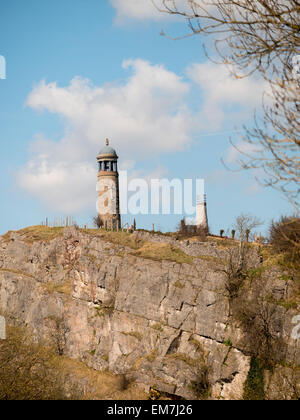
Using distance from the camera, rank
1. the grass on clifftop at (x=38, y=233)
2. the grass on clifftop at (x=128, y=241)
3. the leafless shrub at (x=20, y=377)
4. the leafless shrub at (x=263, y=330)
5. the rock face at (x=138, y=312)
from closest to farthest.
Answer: the leafless shrub at (x=20, y=377)
the leafless shrub at (x=263, y=330)
the rock face at (x=138, y=312)
the grass on clifftop at (x=128, y=241)
the grass on clifftop at (x=38, y=233)

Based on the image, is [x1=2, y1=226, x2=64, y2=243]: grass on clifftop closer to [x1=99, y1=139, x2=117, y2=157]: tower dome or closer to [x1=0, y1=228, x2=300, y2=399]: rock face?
[x1=0, y1=228, x2=300, y2=399]: rock face

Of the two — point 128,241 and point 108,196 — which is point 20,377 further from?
point 108,196

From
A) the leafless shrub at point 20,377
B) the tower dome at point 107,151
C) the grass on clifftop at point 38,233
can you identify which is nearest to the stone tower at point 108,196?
the tower dome at point 107,151

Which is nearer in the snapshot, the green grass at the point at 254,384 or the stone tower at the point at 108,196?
the green grass at the point at 254,384

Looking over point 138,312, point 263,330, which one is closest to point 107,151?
point 138,312

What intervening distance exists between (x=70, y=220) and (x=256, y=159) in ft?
178

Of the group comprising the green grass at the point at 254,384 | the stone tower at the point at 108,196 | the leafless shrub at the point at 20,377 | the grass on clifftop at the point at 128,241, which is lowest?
the green grass at the point at 254,384

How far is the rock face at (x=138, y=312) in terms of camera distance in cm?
3809

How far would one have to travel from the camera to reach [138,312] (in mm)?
44156

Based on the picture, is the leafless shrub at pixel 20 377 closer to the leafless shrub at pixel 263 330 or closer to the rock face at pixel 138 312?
the rock face at pixel 138 312

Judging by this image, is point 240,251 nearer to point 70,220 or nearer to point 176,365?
point 176,365

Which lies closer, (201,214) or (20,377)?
(20,377)

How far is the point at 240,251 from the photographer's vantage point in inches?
1646

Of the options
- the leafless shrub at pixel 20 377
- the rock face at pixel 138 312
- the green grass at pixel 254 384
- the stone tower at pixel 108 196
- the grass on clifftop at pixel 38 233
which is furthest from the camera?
the stone tower at pixel 108 196
